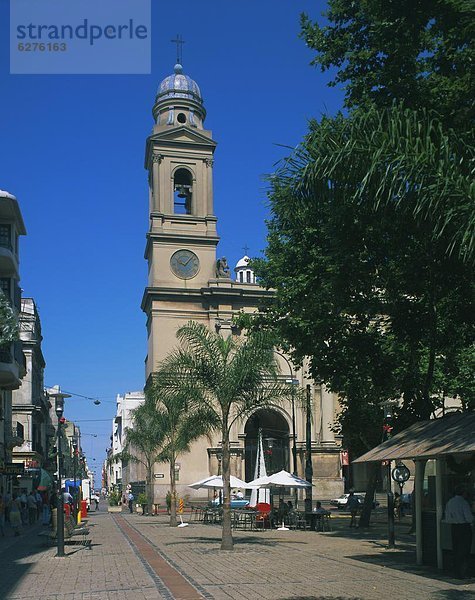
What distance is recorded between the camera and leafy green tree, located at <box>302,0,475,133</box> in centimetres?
1634

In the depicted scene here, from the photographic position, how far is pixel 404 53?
1797cm

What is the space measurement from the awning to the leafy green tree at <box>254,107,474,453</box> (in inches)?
120

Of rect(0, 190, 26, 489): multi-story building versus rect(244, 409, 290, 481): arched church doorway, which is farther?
rect(244, 409, 290, 481): arched church doorway

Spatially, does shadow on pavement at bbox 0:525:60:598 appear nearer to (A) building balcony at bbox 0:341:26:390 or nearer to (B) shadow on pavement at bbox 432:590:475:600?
(A) building balcony at bbox 0:341:26:390

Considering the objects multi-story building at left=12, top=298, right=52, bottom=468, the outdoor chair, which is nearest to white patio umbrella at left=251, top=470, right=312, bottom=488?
the outdoor chair

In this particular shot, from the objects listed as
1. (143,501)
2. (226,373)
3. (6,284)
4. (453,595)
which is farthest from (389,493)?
(143,501)

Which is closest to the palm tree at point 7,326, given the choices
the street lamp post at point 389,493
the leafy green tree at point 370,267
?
the leafy green tree at point 370,267

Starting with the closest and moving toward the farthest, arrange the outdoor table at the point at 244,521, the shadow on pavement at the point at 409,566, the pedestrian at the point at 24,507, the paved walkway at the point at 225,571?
the shadow on pavement at the point at 409,566 → the paved walkway at the point at 225,571 → the outdoor table at the point at 244,521 → the pedestrian at the point at 24,507

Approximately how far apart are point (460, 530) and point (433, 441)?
1791 millimetres

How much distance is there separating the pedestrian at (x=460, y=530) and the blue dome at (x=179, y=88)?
55853mm

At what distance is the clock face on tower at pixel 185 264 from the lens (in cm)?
6450

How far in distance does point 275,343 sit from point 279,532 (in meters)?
10.0

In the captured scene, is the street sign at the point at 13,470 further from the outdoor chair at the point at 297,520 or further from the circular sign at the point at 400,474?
the circular sign at the point at 400,474

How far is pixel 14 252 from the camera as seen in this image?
38656 millimetres
